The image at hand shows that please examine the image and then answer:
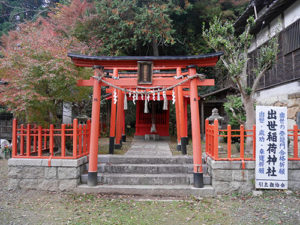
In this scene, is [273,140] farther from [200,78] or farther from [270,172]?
[200,78]

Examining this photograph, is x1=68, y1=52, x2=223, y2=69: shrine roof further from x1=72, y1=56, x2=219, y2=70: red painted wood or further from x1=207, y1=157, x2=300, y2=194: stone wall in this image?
x1=207, y1=157, x2=300, y2=194: stone wall

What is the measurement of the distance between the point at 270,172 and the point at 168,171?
2.76 metres

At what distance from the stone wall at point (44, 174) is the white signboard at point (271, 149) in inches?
197

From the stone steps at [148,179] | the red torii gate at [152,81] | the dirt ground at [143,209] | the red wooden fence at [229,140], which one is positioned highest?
the red torii gate at [152,81]

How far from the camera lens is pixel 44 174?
20.0 ft

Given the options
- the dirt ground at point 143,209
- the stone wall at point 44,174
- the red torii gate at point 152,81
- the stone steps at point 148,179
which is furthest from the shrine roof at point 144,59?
the dirt ground at point 143,209

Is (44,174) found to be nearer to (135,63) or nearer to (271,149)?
(135,63)

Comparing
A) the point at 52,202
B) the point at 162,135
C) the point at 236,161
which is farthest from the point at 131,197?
the point at 162,135

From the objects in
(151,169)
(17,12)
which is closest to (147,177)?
(151,169)

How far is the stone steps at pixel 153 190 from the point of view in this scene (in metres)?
5.80

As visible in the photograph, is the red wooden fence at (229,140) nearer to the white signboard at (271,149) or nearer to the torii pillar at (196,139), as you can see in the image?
the white signboard at (271,149)

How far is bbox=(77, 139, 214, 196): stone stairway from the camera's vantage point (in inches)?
229

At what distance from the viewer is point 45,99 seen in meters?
6.21

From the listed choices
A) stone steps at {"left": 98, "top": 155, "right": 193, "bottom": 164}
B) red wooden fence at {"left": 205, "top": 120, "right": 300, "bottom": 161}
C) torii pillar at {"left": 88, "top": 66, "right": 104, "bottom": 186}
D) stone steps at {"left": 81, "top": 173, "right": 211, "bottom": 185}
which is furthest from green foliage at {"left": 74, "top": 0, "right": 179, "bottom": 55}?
stone steps at {"left": 81, "top": 173, "right": 211, "bottom": 185}
